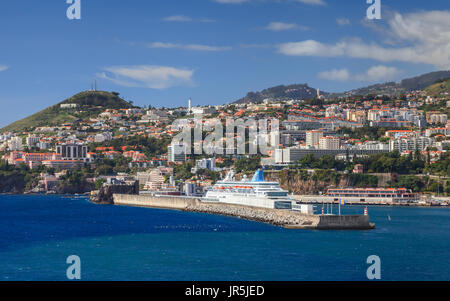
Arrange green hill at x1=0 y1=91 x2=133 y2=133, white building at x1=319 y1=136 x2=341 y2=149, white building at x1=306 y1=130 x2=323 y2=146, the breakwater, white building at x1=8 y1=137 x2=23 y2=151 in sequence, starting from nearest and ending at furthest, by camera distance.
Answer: the breakwater, white building at x1=319 y1=136 x2=341 y2=149, white building at x1=306 y1=130 x2=323 y2=146, white building at x1=8 y1=137 x2=23 y2=151, green hill at x1=0 y1=91 x2=133 y2=133

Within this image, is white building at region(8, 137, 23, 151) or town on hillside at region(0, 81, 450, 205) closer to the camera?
town on hillside at region(0, 81, 450, 205)

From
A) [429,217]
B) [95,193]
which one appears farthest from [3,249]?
[95,193]

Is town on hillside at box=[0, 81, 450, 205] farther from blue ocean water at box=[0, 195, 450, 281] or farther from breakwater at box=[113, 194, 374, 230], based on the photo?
blue ocean water at box=[0, 195, 450, 281]

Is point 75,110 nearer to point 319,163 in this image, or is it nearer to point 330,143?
point 330,143

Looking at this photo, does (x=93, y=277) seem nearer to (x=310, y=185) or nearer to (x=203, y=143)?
(x=310, y=185)

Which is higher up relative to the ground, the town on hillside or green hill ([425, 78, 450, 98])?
green hill ([425, 78, 450, 98])

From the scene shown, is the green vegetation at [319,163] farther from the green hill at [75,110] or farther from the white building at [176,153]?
the green hill at [75,110]
